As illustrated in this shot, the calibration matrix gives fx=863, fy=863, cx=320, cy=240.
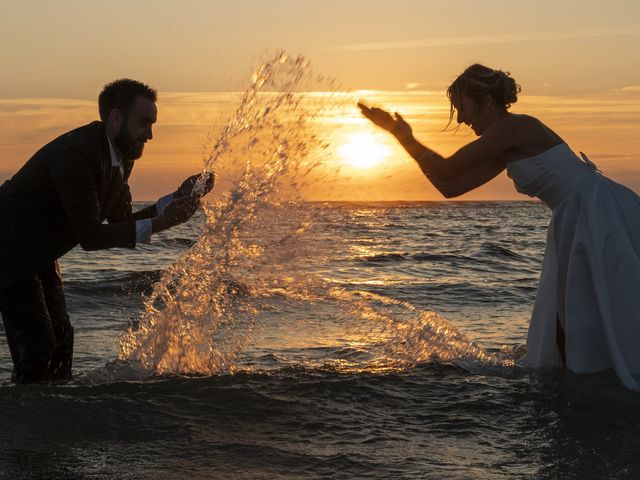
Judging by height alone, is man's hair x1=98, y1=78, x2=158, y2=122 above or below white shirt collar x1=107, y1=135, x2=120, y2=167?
above

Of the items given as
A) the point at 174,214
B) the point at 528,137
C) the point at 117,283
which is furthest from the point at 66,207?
the point at 117,283

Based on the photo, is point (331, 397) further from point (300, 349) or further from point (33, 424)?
point (300, 349)

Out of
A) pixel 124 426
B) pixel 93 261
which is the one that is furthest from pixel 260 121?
pixel 93 261

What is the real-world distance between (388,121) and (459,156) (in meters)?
0.44

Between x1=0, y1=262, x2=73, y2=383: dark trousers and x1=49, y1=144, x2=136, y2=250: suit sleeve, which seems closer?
x1=49, y1=144, x2=136, y2=250: suit sleeve

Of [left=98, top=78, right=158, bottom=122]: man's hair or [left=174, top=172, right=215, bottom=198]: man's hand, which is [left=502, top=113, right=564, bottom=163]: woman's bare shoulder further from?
[left=98, top=78, right=158, bottom=122]: man's hair

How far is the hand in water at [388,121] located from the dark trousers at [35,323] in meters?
2.05

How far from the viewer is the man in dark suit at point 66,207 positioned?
14.6 feet

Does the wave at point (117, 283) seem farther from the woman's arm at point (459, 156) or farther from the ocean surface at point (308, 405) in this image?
the woman's arm at point (459, 156)

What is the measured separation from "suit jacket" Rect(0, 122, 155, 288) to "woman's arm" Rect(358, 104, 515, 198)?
4.82ft

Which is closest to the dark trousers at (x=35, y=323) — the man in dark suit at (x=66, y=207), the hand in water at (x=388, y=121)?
the man in dark suit at (x=66, y=207)

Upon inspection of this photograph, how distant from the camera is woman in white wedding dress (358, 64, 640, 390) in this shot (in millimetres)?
4641

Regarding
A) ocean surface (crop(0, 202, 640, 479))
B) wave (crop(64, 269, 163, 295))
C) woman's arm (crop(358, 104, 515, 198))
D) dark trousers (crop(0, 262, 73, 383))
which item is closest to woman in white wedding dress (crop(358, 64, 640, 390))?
woman's arm (crop(358, 104, 515, 198))

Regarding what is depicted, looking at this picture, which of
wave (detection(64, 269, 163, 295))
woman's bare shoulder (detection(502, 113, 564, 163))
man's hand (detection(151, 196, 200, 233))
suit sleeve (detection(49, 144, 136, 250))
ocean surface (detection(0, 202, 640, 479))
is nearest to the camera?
ocean surface (detection(0, 202, 640, 479))
